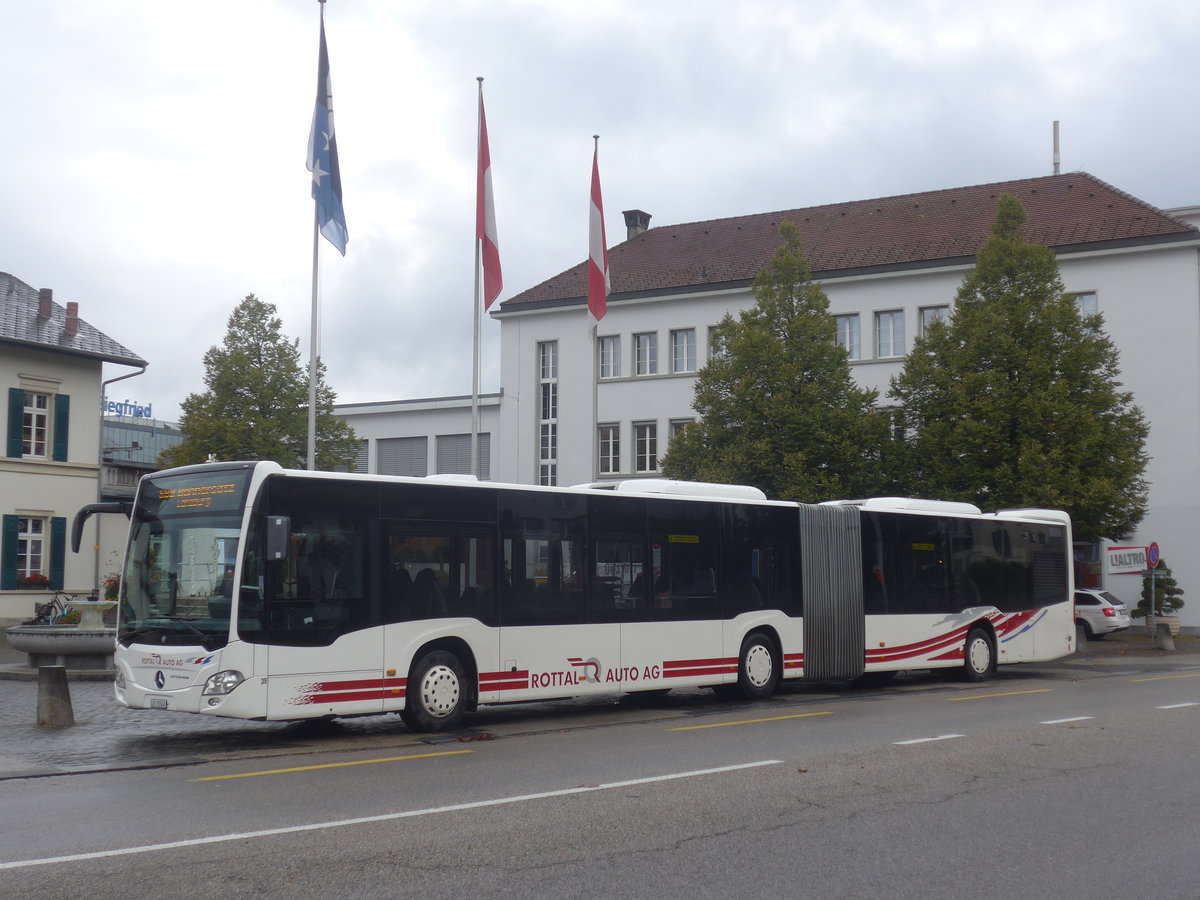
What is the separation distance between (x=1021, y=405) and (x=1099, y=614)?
25.2 feet

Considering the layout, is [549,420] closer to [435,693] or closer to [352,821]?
[435,693]

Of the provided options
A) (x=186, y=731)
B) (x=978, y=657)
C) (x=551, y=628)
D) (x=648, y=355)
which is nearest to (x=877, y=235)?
(x=648, y=355)

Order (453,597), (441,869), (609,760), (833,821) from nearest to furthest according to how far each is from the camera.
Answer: (441,869)
(833,821)
(609,760)
(453,597)

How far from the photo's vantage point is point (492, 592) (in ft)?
48.9

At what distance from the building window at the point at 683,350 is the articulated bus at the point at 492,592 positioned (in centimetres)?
2845

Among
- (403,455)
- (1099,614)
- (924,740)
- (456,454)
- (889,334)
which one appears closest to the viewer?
(924,740)

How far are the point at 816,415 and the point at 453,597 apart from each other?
21.6 m

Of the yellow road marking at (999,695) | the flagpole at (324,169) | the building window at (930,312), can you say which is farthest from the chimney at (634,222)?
the yellow road marking at (999,695)

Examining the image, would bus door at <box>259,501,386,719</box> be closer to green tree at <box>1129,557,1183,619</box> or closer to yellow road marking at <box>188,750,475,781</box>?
yellow road marking at <box>188,750,475,781</box>

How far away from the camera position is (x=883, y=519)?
2091 centimetres

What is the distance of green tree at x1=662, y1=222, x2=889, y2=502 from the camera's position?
3472 cm

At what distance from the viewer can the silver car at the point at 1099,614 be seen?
122 feet

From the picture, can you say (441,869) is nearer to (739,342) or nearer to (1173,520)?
(739,342)

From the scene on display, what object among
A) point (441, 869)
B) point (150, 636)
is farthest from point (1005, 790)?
point (150, 636)
